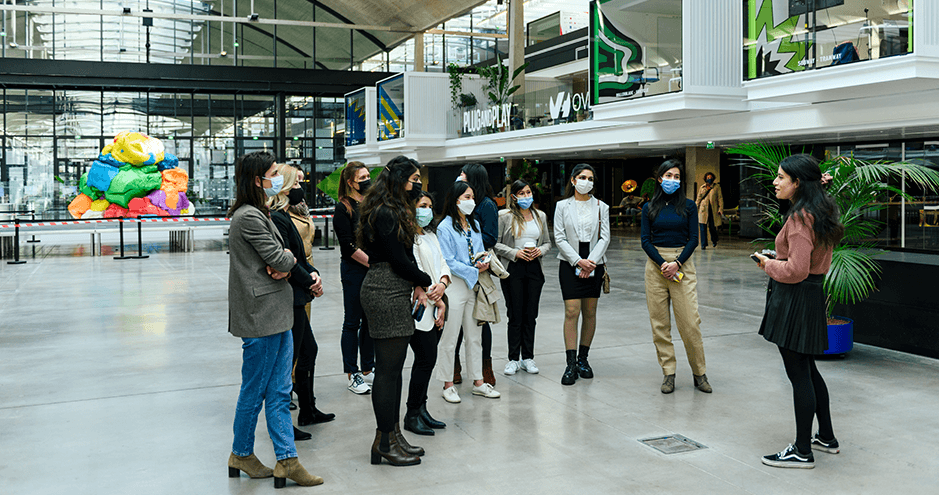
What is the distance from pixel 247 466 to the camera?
4207 mm

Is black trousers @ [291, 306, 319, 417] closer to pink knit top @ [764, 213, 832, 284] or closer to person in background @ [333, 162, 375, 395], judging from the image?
person in background @ [333, 162, 375, 395]

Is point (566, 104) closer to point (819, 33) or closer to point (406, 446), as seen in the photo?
point (819, 33)

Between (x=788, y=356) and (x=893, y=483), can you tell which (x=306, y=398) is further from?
(x=893, y=483)

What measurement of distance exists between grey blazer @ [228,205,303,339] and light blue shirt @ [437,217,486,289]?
1.43 meters

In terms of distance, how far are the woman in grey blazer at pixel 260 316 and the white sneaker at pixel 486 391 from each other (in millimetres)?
1865

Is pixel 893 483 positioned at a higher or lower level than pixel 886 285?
lower

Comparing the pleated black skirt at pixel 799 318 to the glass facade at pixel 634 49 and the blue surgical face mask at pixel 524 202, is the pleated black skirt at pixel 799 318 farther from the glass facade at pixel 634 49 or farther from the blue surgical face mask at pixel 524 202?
the glass facade at pixel 634 49

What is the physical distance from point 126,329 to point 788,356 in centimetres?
728

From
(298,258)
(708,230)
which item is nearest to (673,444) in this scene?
(298,258)

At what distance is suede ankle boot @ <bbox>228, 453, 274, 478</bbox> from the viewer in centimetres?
421

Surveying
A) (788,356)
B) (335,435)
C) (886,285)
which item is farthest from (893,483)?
(886,285)

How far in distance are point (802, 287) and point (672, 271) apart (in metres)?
1.47

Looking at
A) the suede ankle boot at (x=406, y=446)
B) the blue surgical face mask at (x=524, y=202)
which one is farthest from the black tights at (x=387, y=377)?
the blue surgical face mask at (x=524, y=202)

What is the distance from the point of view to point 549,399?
228 inches
